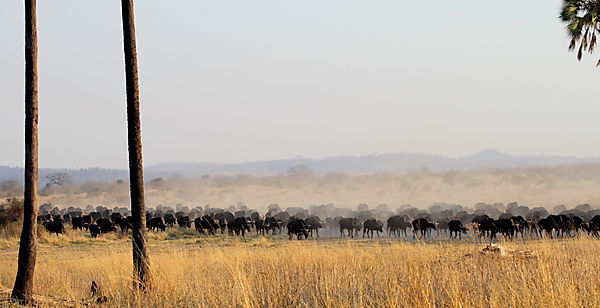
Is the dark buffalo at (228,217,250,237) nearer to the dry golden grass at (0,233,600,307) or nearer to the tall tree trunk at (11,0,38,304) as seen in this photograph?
the dry golden grass at (0,233,600,307)

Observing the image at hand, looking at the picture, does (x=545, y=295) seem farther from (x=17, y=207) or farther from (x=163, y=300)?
(x=17, y=207)

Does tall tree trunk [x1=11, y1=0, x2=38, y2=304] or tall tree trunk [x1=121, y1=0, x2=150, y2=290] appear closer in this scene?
tall tree trunk [x1=121, y1=0, x2=150, y2=290]

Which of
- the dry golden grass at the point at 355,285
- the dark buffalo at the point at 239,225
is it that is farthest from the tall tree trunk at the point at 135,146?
the dark buffalo at the point at 239,225

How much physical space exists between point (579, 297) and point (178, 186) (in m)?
162

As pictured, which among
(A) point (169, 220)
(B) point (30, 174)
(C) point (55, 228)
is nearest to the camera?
(B) point (30, 174)

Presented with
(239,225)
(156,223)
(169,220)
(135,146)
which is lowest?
(239,225)

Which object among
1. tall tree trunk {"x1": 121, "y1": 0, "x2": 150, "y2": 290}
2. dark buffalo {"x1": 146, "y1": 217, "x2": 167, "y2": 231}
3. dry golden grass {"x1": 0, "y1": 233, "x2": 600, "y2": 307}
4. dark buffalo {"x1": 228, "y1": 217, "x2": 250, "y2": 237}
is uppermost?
tall tree trunk {"x1": 121, "y1": 0, "x2": 150, "y2": 290}

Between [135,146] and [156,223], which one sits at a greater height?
[135,146]

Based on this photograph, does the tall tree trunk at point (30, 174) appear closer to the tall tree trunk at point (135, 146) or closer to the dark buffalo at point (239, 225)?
the tall tree trunk at point (135, 146)

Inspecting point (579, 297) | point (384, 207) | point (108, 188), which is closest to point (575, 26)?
point (579, 297)

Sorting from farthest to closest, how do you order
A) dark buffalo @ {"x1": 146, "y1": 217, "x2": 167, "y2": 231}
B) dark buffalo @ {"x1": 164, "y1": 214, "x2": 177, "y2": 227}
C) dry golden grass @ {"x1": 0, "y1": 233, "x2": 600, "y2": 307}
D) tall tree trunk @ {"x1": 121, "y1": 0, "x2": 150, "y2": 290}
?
dark buffalo @ {"x1": 164, "y1": 214, "x2": 177, "y2": 227}, dark buffalo @ {"x1": 146, "y1": 217, "x2": 167, "y2": 231}, tall tree trunk @ {"x1": 121, "y1": 0, "x2": 150, "y2": 290}, dry golden grass @ {"x1": 0, "y1": 233, "x2": 600, "y2": 307}

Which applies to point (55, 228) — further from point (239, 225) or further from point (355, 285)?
point (355, 285)

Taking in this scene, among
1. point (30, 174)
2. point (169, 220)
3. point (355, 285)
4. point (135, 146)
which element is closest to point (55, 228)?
point (169, 220)

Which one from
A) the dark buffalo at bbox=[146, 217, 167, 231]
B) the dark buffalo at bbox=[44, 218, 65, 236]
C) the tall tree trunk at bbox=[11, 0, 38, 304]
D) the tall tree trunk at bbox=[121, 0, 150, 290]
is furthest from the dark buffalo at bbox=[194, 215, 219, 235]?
the tall tree trunk at bbox=[121, 0, 150, 290]
